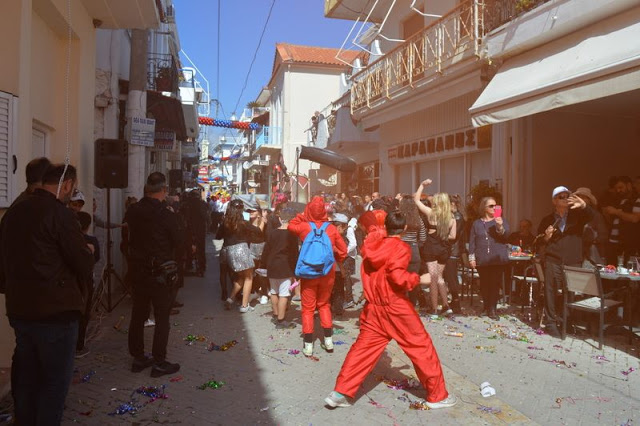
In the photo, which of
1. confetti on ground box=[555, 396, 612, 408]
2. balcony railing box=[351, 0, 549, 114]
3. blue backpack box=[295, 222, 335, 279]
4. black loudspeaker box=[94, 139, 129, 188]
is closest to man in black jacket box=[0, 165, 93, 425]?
blue backpack box=[295, 222, 335, 279]

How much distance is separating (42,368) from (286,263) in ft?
13.1

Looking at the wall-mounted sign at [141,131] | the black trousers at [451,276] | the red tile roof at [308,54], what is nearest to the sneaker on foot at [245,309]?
the black trousers at [451,276]

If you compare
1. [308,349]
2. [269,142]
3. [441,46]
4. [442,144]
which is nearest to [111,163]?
[308,349]

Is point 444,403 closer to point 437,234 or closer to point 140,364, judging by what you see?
point 140,364

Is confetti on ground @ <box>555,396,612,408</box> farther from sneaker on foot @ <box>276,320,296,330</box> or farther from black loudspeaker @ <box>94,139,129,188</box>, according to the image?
black loudspeaker @ <box>94,139,129,188</box>

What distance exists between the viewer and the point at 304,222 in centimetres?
629

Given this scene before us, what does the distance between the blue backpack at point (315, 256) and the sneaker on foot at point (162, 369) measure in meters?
1.64

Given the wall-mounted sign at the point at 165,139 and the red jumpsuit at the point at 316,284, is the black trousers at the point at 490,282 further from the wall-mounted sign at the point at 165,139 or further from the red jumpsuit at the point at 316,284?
the wall-mounted sign at the point at 165,139

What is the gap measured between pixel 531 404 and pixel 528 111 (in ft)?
15.0

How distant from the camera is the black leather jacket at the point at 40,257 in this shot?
3.36m

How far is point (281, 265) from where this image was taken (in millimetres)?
7156

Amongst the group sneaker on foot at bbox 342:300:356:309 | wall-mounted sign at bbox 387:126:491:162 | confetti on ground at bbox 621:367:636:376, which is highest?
wall-mounted sign at bbox 387:126:491:162

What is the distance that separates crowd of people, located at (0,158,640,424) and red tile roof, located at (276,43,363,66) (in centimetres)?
2131

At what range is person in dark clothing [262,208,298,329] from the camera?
23.4 ft
